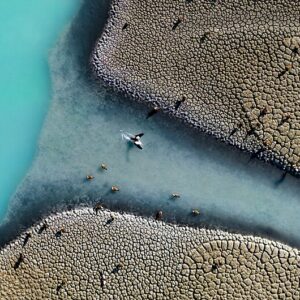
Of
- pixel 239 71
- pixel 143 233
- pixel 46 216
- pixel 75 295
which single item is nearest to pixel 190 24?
pixel 239 71

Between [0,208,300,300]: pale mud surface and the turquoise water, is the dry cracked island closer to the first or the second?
[0,208,300,300]: pale mud surface

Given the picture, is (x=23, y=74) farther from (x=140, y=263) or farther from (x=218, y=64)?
(x=140, y=263)

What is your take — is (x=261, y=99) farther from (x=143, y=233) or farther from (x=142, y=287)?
(x=142, y=287)

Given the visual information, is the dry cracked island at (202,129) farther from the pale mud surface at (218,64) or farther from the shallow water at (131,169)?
the shallow water at (131,169)

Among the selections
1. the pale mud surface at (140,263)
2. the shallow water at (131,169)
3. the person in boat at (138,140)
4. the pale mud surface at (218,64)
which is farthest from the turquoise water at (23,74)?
the person in boat at (138,140)

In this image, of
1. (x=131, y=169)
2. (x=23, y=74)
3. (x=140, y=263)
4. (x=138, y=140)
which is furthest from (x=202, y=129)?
(x=23, y=74)

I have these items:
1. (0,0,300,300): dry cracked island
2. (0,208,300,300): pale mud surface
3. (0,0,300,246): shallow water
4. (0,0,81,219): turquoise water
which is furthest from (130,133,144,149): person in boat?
(0,0,81,219): turquoise water

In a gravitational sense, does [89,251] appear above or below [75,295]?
above
